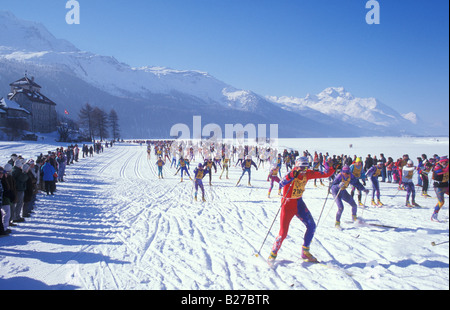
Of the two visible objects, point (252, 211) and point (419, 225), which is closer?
point (419, 225)

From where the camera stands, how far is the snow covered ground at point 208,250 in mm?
3957

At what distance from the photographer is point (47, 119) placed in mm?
60094

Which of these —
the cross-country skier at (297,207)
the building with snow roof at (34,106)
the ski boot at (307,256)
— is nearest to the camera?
the ski boot at (307,256)

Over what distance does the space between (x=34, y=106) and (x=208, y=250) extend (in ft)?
226

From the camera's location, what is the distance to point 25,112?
165ft

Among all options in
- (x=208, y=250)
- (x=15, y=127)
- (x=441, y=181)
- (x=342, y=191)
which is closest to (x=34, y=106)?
(x=15, y=127)

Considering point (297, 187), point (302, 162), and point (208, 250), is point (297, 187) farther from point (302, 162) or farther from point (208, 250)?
point (208, 250)

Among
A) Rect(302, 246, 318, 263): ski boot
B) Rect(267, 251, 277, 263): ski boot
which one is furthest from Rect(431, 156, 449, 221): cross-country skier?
Rect(267, 251, 277, 263): ski boot

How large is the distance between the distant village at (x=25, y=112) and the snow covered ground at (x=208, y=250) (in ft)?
160

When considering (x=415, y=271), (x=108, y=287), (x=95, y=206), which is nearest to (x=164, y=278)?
(x=108, y=287)

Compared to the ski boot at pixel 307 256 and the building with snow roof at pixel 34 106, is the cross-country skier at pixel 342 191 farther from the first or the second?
the building with snow roof at pixel 34 106

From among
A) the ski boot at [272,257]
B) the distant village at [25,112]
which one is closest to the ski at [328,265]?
the ski boot at [272,257]

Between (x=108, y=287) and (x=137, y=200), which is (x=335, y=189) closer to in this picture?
(x=108, y=287)
